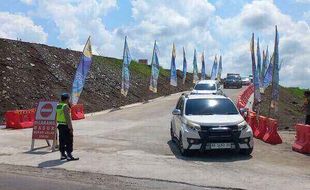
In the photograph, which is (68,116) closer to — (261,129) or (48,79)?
(261,129)

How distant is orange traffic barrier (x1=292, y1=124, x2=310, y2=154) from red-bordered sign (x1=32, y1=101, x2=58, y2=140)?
756 centimetres

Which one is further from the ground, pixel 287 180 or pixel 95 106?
pixel 95 106

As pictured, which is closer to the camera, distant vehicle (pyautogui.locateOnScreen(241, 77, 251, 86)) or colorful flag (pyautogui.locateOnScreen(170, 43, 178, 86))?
colorful flag (pyautogui.locateOnScreen(170, 43, 178, 86))

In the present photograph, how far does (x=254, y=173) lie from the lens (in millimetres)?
12156

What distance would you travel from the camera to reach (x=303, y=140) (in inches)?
627

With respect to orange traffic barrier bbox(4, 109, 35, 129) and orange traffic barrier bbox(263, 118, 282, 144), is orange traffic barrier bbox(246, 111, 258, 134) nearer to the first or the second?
orange traffic barrier bbox(263, 118, 282, 144)

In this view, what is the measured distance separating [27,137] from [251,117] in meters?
8.82

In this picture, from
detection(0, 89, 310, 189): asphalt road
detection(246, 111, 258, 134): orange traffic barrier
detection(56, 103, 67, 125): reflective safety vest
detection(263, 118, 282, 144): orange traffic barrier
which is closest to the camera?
detection(0, 89, 310, 189): asphalt road

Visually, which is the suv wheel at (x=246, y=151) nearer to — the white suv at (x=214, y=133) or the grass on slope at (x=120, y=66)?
A: the white suv at (x=214, y=133)

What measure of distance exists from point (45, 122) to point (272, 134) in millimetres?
7660

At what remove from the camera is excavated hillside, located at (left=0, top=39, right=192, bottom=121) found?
99.8 ft

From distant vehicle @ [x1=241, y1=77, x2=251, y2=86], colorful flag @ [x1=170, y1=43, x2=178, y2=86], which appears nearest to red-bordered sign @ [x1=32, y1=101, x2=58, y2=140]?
colorful flag @ [x1=170, y1=43, x2=178, y2=86]

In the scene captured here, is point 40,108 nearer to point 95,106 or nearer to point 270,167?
point 270,167

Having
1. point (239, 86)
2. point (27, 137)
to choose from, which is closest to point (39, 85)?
point (27, 137)
